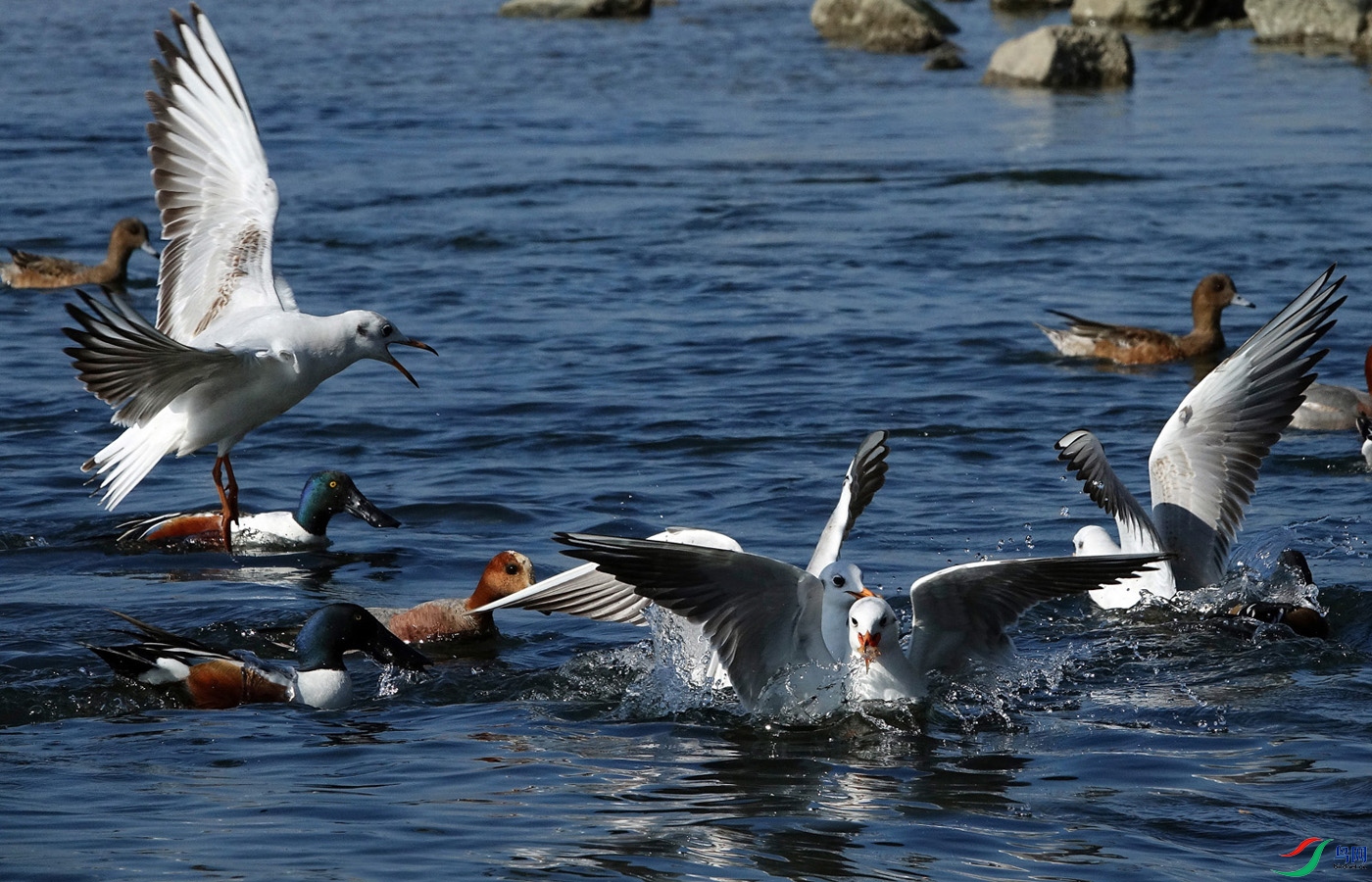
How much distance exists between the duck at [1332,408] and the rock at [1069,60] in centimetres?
1901

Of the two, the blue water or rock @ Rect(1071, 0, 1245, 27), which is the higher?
rock @ Rect(1071, 0, 1245, 27)

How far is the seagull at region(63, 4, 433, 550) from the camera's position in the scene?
28.5 ft

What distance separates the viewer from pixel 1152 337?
539 inches

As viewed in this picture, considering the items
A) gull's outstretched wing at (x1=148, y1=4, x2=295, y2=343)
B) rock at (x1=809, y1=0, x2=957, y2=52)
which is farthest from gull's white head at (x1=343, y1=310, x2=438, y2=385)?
rock at (x1=809, y1=0, x2=957, y2=52)

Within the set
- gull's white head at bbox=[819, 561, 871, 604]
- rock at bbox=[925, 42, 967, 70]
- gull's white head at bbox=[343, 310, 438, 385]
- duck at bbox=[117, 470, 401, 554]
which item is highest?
rock at bbox=[925, 42, 967, 70]

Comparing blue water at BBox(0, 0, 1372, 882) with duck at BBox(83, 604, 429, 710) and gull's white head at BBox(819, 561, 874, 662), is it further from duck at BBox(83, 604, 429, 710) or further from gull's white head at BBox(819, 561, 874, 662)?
gull's white head at BBox(819, 561, 874, 662)

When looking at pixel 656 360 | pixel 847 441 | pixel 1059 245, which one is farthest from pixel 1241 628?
pixel 1059 245

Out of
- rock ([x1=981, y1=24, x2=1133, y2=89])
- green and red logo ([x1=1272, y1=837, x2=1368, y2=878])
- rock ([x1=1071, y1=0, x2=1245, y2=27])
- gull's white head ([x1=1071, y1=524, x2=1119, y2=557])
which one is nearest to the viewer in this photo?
green and red logo ([x1=1272, y1=837, x2=1368, y2=878])

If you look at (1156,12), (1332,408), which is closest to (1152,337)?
(1332,408)

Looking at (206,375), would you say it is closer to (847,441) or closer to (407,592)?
(407,592)

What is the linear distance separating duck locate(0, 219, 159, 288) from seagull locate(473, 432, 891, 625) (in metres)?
9.87

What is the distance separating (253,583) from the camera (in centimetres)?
924

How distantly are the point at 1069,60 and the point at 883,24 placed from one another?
750 centimetres

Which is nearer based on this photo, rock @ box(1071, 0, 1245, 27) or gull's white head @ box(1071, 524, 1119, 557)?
gull's white head @ box(1071, 524, 1119, 557)
